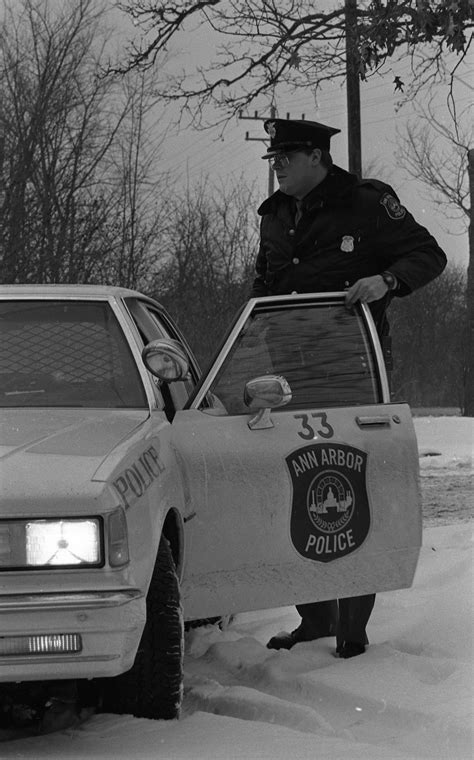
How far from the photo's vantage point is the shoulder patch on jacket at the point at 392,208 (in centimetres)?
501

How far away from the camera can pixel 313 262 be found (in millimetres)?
5148

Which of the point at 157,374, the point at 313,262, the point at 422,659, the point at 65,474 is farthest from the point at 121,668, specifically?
the point at 313,262

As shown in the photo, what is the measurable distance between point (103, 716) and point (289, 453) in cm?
113

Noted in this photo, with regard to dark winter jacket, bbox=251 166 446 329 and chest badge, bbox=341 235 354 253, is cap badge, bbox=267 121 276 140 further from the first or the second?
chest badge, bbox=341 235 354 253

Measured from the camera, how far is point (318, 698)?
13.4 feet

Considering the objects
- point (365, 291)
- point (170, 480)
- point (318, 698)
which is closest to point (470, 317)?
point (365, 291)

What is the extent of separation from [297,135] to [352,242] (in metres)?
0.55

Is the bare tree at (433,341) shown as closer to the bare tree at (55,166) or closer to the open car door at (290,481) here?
the bare tree at (55,166)

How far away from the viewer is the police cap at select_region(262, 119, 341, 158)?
5.17m

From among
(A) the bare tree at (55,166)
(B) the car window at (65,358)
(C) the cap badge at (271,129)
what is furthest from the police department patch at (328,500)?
(A) the bare tree at (55,166)

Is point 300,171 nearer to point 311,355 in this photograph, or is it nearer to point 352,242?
point 352,242

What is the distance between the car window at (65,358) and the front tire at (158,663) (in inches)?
37.2

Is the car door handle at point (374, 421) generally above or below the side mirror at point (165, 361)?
below

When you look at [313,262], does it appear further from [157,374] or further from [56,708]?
[56,708]
